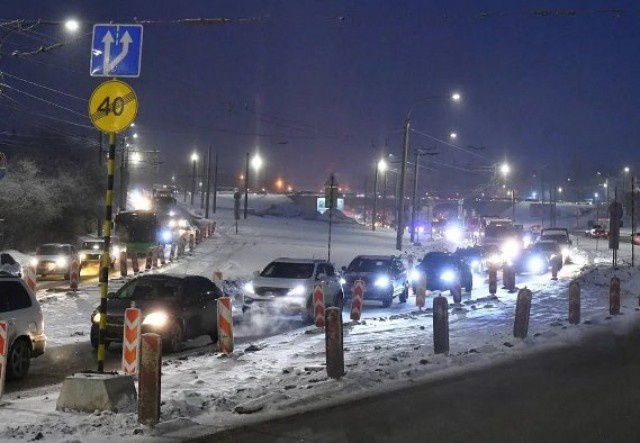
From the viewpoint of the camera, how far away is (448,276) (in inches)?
1209

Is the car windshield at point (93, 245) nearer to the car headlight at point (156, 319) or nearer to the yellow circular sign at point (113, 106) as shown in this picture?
the car headlight at point (156, 319)

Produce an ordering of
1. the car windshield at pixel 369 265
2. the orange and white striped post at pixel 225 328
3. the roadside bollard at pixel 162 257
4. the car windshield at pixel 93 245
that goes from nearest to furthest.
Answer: the orange and white striped post at pixel 225 328, the car windshield at pixel 369 265, the roadside bollard at pixel 162 257, the car windshield at pixel 93 245

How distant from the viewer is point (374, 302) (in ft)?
92.0

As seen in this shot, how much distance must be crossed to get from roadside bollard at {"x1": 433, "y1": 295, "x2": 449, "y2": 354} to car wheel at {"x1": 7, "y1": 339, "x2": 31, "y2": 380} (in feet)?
22.2

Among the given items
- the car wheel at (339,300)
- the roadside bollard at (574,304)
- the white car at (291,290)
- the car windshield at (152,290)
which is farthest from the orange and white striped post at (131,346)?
the roadside bollard at (574,304)

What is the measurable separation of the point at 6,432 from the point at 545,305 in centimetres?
1890

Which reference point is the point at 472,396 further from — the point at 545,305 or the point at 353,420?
the point at 545,305

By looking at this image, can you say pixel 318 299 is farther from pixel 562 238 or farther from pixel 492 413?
pixel 562 238

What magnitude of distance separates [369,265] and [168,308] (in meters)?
12.7

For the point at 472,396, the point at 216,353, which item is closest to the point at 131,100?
the point at 472,396

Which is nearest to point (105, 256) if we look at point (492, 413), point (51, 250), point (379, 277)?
point (492, 413)

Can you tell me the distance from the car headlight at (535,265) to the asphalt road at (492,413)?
1265 inches

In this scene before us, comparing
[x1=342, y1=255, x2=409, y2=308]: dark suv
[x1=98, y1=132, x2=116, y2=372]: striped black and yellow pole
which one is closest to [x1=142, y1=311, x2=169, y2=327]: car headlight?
[x1=98, y1=132, x2=116, y2=372]: striped black and yellow pole

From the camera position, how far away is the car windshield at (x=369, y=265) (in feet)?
88.4
